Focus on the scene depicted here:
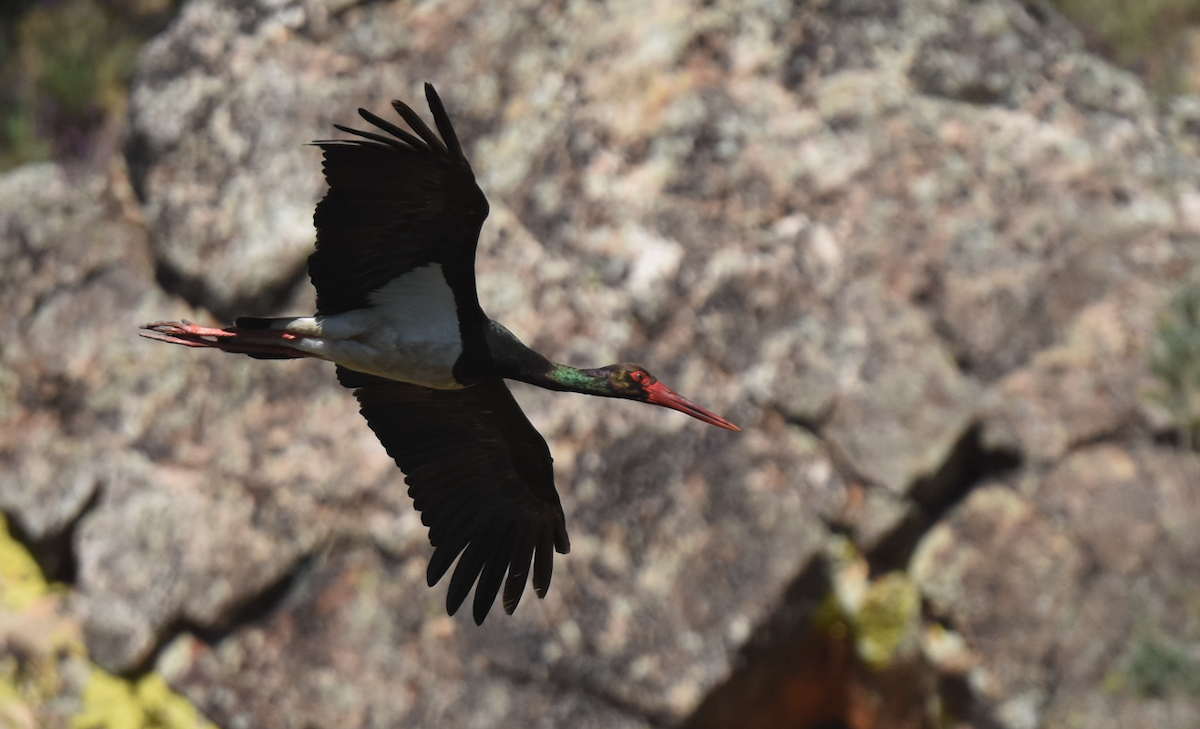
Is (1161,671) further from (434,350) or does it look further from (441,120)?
(441,120)

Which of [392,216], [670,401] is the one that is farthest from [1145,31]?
[392,216]

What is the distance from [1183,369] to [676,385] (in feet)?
6.59

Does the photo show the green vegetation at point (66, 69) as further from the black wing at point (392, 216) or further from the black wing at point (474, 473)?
the black wing at point (392, 216)

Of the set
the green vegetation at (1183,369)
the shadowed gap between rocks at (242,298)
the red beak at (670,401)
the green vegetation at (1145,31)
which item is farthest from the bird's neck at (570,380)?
the green vegetation at (1145,31)

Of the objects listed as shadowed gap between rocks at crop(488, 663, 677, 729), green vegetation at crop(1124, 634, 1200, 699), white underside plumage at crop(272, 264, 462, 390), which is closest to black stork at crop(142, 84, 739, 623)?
white underside plumage at crop(272, 264, 462, 390)

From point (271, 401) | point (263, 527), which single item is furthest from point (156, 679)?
point (271, 401)

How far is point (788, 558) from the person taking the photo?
5254 millimetres

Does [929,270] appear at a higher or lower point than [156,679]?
higher

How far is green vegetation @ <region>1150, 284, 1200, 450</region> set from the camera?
547cm

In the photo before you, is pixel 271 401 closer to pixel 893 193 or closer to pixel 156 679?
pixel 156 679

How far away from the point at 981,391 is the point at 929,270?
557 millimetres

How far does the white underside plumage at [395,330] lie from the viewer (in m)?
3.78

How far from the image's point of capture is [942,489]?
548 cm

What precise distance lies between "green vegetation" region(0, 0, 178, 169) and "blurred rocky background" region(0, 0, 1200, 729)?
2.88 ft
